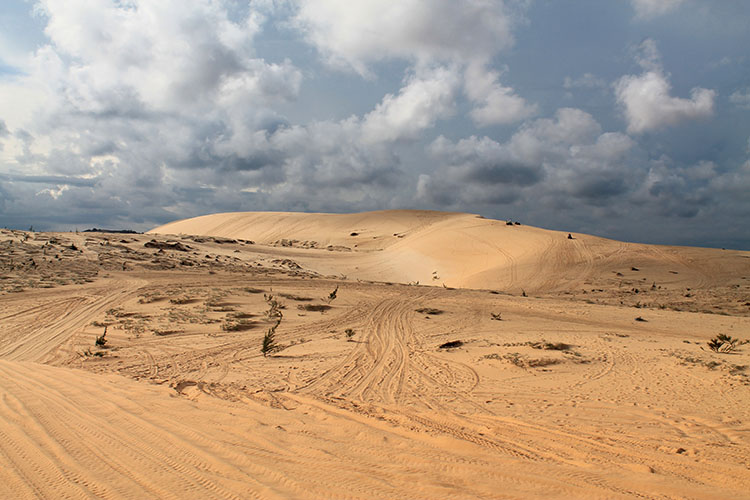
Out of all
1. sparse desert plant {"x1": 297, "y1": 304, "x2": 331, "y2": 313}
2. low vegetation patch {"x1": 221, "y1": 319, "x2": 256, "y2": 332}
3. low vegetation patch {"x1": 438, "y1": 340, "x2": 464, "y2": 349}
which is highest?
sparse desert plant {"x1": 297, "y1": 304, "x2": 331, "y2": 313}

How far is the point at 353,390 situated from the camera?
690 cm

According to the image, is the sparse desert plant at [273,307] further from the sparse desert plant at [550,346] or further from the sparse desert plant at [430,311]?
the sparse desert plant at [550,346]

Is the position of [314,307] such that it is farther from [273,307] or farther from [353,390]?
[353,390]

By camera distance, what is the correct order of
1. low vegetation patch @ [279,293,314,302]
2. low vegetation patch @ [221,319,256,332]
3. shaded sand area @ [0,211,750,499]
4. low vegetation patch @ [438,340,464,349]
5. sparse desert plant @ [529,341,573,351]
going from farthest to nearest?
low vegetation patch @ [279,293,314,302]
low vegetation patch @ [221,319,256,332]
low vegetation patch @ [438,340,464,349]
sparse desert plant @ [529,341,573,351]
shaded sand area @ [0,211,750,499]

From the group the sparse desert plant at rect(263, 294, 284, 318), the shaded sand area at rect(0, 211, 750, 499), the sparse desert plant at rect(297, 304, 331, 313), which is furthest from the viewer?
the sparse desert plant at rect(297, 304, 331, 313)

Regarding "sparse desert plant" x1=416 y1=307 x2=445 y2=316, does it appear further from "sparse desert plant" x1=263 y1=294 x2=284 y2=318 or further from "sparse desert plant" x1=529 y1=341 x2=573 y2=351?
"sparse desert plant" x1=529 y1=341 x2=573 y2=351

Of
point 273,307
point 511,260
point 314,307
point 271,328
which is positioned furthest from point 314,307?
point 511,260

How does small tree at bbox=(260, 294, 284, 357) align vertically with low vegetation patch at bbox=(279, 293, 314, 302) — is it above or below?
below

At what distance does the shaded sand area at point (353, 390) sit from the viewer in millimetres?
3604

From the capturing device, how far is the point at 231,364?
8.62 metres

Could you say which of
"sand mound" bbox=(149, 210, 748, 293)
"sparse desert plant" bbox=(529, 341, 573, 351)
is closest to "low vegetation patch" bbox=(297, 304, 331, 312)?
"sparse desert plant" bbox=(529, 341, 573, 351)

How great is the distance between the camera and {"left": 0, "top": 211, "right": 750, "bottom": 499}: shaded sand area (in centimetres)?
360

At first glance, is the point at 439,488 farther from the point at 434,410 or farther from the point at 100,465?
the point at 100,465

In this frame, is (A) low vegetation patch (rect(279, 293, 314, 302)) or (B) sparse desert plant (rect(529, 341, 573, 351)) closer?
(B) sparse desert plant (rect(529, 341, 573, 351))
